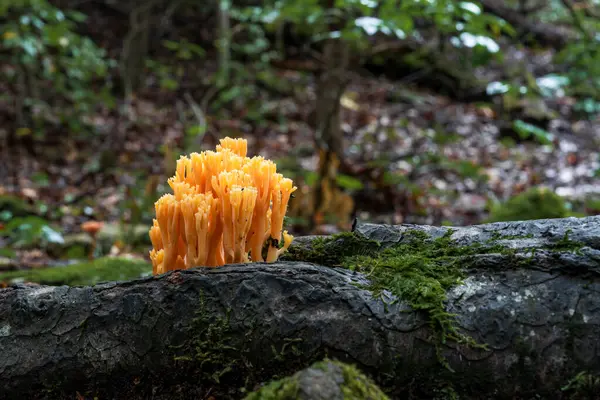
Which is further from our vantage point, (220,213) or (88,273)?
(88,273)

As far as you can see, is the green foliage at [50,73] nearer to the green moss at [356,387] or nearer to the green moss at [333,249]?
the green moss at [333,249]

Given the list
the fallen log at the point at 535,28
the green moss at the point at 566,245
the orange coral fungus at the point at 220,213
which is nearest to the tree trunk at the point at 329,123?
the orange coral fungus at the point at 220,213

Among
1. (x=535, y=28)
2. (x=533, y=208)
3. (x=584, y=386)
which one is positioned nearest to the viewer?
(x=584, y=386)

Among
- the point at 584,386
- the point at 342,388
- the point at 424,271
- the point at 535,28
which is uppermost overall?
the point at 535,28

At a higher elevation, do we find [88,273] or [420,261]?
[420,261]

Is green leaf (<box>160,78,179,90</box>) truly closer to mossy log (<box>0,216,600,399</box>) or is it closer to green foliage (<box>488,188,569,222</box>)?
green foliage (<box>488,188,569,222</box>)

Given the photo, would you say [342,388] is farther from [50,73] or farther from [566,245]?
[50,73]

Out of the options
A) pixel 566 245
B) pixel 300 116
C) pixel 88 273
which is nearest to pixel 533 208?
pixel 566 245

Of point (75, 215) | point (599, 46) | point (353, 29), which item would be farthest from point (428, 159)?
point (75, 215)
